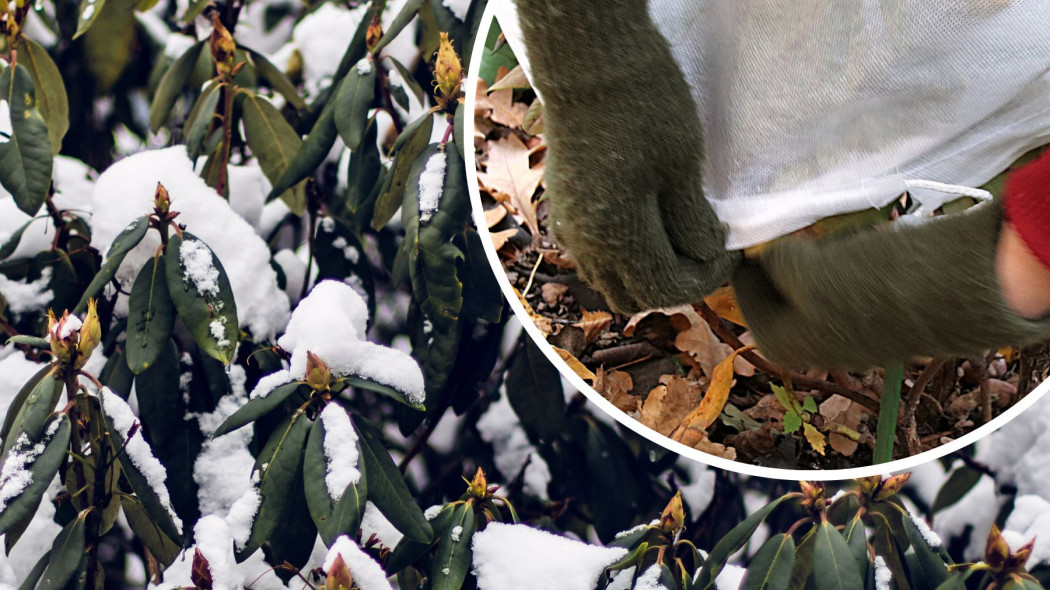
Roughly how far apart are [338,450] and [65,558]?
0.26 m

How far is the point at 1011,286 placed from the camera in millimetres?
422

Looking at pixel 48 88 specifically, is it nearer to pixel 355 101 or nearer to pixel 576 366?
pixel 355 101

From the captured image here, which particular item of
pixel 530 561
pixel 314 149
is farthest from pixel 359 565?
pixel 314 149

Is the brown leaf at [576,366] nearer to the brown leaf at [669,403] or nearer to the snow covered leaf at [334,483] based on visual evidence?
the brown leaf at [669,403]

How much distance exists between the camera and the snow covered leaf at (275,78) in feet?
2.00

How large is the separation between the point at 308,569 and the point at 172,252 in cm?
29

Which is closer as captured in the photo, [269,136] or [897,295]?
[897,295]

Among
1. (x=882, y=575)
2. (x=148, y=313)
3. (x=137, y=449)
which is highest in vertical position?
(x=148, y=313)

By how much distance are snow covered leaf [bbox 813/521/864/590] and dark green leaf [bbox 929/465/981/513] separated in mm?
98

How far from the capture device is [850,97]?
490 mm

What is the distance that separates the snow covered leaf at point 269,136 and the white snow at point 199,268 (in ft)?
0.27

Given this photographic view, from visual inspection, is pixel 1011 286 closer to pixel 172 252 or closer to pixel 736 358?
pixel 736 358

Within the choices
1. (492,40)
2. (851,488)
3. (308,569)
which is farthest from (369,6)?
(851,488)

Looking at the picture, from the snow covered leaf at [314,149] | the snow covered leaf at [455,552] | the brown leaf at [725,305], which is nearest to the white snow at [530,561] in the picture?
the snow covered leaf at [455,552]
